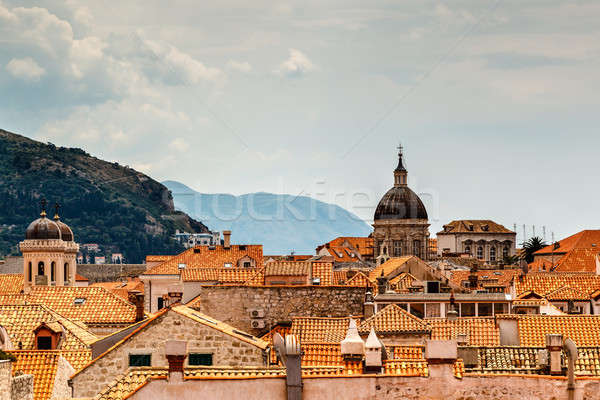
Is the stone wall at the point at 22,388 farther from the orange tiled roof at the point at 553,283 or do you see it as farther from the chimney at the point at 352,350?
the orange tiled roof at the point at 553,283

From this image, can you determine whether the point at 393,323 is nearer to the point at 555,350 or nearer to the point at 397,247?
the point at 555,350

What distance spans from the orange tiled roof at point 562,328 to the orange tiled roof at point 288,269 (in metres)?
7.99

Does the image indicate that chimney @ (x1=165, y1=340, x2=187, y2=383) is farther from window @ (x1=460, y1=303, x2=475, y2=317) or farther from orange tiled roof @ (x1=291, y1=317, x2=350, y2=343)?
window @ (x1=460, y1=303, x2=475, y2=317)

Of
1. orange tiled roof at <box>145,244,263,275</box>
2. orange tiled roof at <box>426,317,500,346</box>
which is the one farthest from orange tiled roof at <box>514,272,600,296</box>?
orange tiled roof at <box>145,244,263,275</box>

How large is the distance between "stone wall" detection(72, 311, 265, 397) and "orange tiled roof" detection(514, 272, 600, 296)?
40.4 metres

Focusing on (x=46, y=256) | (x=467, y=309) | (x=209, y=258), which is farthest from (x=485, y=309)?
(x=46, y=256)

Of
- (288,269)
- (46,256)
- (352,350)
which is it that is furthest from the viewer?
(46,256)

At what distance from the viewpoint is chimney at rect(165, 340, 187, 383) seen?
16656 mm

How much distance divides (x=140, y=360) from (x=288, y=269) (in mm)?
16939

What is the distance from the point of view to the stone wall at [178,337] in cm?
2236

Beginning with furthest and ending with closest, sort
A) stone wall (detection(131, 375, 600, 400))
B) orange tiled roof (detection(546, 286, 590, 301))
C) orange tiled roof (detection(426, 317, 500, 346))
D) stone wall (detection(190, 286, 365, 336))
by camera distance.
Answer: orange tiled roof (detection(546, 286, 590, 301))
orange tiled roof (detection(426, 317, 500, 346))
stone wall (detection(190, 286, 365, 336))
stone wall (detection(131, 375, 600, 400))

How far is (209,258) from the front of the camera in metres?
102


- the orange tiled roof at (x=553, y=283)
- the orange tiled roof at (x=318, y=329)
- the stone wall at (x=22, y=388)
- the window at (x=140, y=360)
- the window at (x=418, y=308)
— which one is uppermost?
the orange tiled roof at (x=553, y=283)

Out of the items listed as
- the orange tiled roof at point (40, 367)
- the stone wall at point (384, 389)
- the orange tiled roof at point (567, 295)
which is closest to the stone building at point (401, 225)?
the orange tiled roof at point (567, 295)
